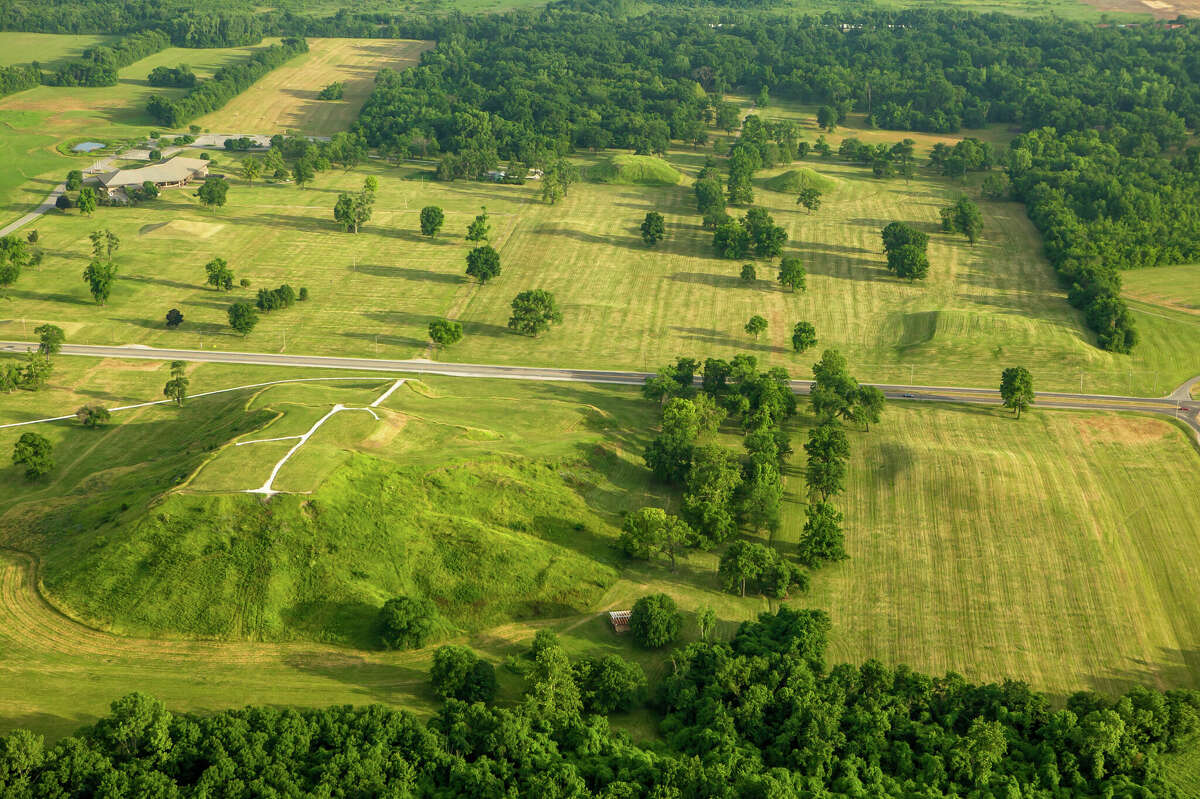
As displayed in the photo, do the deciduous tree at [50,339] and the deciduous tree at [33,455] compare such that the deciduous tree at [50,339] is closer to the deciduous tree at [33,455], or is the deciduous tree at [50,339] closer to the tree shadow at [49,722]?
the deciduous tree at [33,455]

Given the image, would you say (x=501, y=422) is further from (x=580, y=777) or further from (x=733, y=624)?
(x=580, y=777)

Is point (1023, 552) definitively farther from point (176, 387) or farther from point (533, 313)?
point (176, 387)

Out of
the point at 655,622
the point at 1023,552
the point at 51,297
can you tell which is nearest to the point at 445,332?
the point at 51,297

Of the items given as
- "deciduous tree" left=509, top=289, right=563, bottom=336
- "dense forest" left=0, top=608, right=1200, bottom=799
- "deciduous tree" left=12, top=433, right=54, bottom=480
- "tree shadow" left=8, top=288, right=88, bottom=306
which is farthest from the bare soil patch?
"tree shadow" left=8, top=288, right=88, bottom=306

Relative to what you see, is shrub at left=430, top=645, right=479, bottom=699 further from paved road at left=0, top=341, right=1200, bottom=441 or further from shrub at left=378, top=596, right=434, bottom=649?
paved road at left=0, top=341, right=1200, bottom=441

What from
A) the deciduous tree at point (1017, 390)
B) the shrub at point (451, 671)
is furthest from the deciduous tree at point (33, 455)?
the deciduous tree at point (1017, 390)
